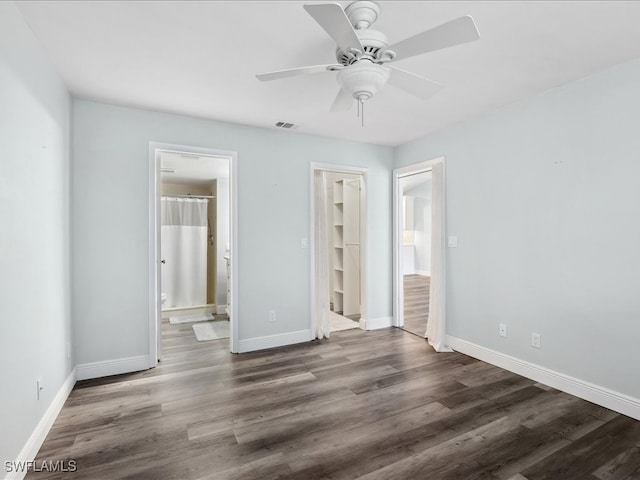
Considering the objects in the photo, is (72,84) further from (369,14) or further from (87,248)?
(369,14)

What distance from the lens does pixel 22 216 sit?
179 cm

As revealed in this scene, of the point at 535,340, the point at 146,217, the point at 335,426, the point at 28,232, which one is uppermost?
the point at 146,217

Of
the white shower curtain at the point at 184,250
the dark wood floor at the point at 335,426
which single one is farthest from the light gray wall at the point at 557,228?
the white shower curtain at the point at 184,250

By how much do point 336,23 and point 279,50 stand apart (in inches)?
33.0

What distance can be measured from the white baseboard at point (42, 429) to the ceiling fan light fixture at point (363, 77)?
8.49 feet

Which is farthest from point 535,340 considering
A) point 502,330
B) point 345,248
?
point 345,248

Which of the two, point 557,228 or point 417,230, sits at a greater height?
point 417,230

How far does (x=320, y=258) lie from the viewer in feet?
13.4

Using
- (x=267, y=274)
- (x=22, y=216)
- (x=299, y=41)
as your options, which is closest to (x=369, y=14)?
(x=299, y=41)

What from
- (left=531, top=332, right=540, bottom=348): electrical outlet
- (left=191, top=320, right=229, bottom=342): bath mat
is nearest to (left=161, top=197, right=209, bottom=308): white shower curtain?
(left=191, top=320, right=229, bottom=342): bath mat

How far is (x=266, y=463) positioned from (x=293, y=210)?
2.59m

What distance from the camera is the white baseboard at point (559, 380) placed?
91.1 inches

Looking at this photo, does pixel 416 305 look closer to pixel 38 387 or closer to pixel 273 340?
pixel 273 340

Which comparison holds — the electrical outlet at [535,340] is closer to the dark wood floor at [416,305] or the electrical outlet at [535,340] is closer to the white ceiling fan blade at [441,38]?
the dark wood floor at [416,305]
